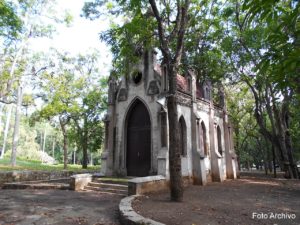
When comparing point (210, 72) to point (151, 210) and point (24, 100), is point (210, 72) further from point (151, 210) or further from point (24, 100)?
point (24, 100)

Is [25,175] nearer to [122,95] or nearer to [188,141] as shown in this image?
[122,95]

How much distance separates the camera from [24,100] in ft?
69.2

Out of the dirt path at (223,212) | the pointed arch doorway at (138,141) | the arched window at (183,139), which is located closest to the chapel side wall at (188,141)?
the arched window at (183,139)

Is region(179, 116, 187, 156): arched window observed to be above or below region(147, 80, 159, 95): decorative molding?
below

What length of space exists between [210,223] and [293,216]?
9.03 ft

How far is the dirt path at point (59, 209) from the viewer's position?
21.4ft

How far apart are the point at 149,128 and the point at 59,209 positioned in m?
7.94

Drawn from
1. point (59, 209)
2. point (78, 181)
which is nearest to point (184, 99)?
point (78, 181)

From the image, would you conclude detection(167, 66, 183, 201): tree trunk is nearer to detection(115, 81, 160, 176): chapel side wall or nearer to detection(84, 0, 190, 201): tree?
detection(84, 0, 190, 201): tree

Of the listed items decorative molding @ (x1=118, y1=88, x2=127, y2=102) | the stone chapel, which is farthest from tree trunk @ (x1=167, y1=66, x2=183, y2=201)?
decorative molding @ (x1=118, y1=88, x2=127, y2=102)

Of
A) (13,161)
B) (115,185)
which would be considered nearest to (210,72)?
(115,185)

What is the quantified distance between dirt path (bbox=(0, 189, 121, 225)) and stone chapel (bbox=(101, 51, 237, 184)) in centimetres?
443

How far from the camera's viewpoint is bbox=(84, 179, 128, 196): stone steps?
11350 mm

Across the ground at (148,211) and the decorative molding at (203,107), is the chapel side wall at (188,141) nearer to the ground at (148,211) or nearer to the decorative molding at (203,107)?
the decorative molding at (203,107)
